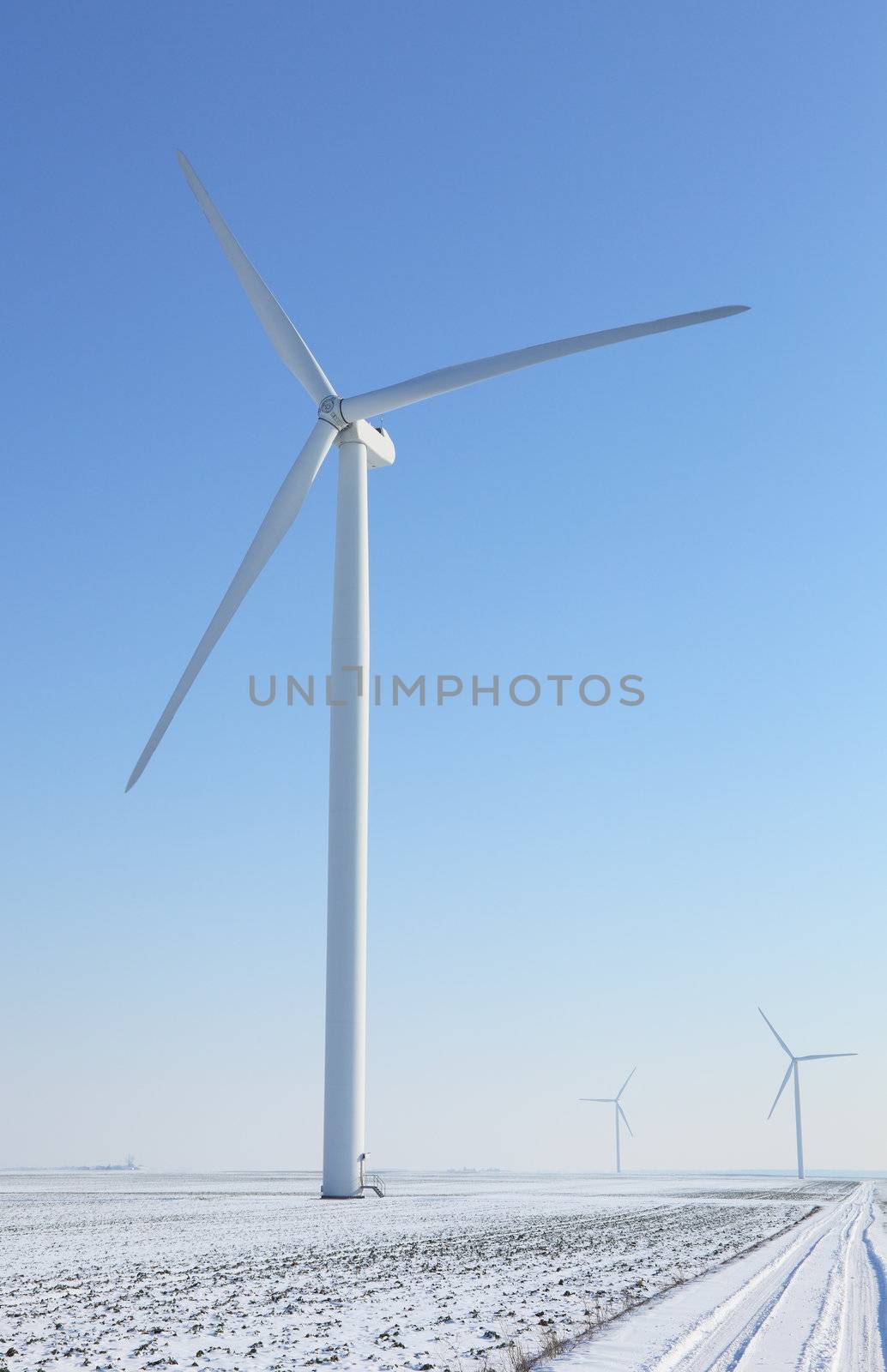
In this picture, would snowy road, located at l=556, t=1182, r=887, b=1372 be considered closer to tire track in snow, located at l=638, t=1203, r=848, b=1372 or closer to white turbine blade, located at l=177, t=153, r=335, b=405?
tire track in snow, located at l=638, t=1203, r=848, b=1372

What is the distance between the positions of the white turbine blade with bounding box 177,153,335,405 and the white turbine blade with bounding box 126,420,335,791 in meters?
3.10

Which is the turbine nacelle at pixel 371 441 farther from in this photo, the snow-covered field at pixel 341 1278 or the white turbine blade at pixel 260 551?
the snow-covered field at pixel 341 1278

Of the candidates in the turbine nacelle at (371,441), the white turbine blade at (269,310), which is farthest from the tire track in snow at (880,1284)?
the white turbine blade at (269,310)

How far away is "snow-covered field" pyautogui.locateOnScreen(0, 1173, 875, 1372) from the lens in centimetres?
1391

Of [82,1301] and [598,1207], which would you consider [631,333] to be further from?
[82,1301]

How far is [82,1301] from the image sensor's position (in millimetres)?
17969

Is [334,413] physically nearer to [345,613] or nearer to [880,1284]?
[345,613]

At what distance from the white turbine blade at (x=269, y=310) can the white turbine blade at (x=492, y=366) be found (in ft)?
8.50

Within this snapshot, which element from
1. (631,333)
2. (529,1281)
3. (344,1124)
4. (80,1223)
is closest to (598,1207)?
(344,1124)

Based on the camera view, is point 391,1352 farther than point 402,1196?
No

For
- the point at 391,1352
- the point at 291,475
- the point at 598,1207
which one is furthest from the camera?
the point at 291,475

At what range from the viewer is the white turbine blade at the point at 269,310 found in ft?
183

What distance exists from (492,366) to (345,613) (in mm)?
12616

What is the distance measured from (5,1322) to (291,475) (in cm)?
3940
